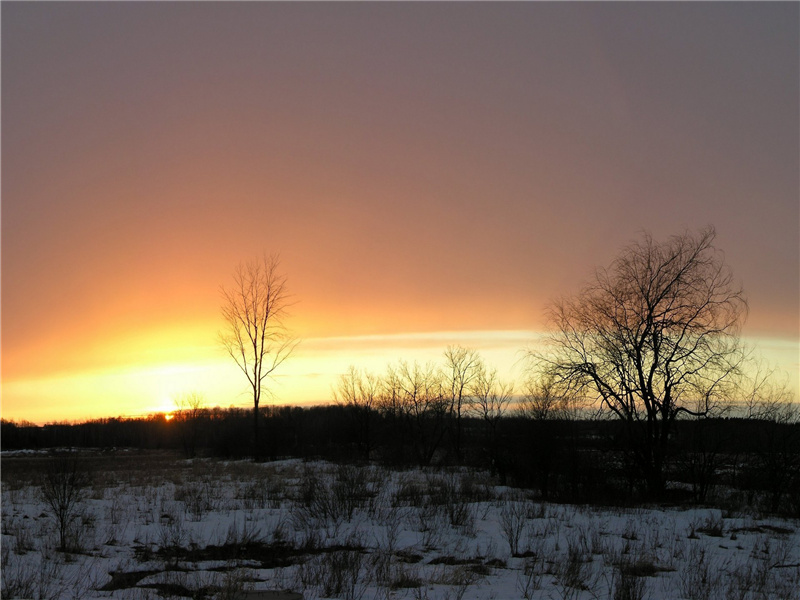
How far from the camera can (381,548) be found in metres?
12.4

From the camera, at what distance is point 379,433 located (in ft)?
167

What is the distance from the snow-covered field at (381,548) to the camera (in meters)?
9.20

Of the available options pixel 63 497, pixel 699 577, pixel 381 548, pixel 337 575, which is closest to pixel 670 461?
pixel 699 577

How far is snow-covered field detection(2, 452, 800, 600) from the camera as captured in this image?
9.20m

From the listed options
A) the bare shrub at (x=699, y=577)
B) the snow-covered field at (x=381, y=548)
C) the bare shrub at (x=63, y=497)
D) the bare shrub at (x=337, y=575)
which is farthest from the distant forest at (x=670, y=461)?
the bare shrub at (x=63, y=497)

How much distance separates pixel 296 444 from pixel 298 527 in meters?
40.0

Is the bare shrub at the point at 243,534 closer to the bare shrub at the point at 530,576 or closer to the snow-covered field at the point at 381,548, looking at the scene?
the snow-covered field at the point at 381,548

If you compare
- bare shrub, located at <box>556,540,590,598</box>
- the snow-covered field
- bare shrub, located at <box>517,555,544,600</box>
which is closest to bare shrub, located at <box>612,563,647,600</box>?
the snow-covered field

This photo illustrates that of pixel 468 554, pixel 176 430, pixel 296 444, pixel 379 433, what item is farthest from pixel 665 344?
pixel 176 430

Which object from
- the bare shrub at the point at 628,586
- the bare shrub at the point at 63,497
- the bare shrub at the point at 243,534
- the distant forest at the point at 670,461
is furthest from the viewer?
the distant forest at the point at 670,461

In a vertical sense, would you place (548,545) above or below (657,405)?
below

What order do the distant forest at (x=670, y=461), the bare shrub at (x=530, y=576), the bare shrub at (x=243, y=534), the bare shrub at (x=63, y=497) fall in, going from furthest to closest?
the distant forest at (x=670, y=461), the bare shrub at (x=243, y=534), the bare shrub at (x=63, y=497), the bare shrub at (x=530, y=576)

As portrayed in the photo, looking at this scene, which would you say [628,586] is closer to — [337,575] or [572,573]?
[572,573]

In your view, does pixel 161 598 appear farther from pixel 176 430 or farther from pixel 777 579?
pixel 176 430
